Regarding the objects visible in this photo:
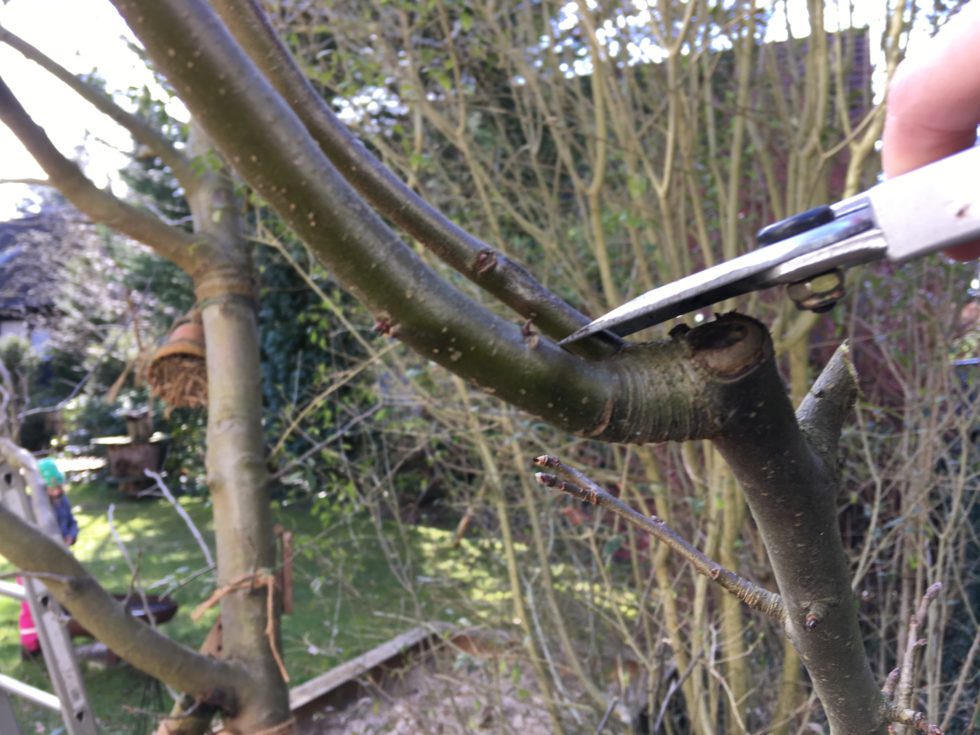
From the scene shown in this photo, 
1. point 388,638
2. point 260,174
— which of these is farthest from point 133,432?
point 260,174

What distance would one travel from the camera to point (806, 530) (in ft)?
2.92

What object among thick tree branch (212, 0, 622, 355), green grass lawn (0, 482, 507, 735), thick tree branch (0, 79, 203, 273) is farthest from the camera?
green grass lawn (0, 482, 507, 735)

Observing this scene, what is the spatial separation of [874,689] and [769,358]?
489 millimetres

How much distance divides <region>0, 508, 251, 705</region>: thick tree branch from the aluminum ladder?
0.44ft

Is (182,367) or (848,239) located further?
(182,367)

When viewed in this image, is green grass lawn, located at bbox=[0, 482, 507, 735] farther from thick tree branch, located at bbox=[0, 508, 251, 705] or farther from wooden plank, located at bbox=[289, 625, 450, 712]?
thick tree branch, located at bbox=[0, 508, 251, 705]

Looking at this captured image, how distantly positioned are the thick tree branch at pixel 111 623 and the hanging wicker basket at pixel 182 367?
1.20 m

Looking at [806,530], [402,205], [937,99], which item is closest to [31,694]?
[402,205]

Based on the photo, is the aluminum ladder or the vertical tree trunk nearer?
the aluminum ladder

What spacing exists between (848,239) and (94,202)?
8.94ft

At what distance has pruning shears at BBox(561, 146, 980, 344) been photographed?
597mm

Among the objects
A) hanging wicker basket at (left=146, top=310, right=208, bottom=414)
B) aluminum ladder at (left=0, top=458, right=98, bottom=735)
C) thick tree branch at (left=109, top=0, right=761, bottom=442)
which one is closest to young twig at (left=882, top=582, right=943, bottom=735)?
thick tree branch at (left=109, top=0, right=761, bottom=442)

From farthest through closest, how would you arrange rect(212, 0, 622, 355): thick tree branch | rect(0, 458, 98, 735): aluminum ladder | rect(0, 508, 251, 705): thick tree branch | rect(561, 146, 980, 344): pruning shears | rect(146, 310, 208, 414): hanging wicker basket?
rect(146, 310, 208, 414): hanging wicker basket → rect(0, 458, 98, 735): aluminum ladder → rect(0, 508, 251, 705): thick tree branch → rect(212, 0, 622, 355): thick tree branch → rect(561, 146, 980, 344): pruning shears

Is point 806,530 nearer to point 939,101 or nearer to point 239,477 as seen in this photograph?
point 939,101
